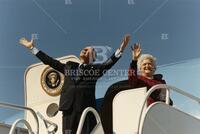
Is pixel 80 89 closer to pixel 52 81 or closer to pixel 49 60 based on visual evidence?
pixel 49 60

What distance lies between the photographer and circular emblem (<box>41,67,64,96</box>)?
Answer: 4.79 meters

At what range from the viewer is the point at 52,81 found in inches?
192

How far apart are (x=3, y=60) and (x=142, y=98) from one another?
165 centimetres

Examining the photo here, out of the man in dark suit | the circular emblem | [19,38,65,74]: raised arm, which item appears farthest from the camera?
the circular emblem

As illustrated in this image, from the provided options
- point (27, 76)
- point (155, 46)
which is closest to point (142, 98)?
point (155, 46)

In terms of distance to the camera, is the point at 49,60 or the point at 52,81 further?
the point at 52,81

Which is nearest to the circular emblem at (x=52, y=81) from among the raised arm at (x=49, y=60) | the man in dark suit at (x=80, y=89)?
the raised arm at (x=49, y=60)

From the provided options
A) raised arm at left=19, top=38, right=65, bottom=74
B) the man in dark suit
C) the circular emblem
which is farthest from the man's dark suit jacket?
the circular emblem

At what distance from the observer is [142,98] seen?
12.2 ft

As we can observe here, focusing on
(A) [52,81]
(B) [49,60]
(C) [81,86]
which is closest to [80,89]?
(C) [81,86]

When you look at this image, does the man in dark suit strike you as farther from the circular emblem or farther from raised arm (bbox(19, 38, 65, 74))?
the circular emblem

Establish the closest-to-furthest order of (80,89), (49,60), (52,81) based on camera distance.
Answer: (80,89) → (49,60) → (52,81)

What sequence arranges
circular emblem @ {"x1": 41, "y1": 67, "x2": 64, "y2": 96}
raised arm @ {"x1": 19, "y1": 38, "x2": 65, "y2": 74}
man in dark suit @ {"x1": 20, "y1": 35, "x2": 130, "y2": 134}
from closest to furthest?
man in dark suit @ {"x1": 20, "y1": 35, "x2": 130, "y2": 134}, raised arm @ {"x1": 19, "y1": 38, "x2": 65, "y2": 74}, circular emblem @ {"x1": 41, "y1": 67, "x2": 64, "y2": 96}

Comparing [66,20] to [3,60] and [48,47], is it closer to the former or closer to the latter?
[48,47]
